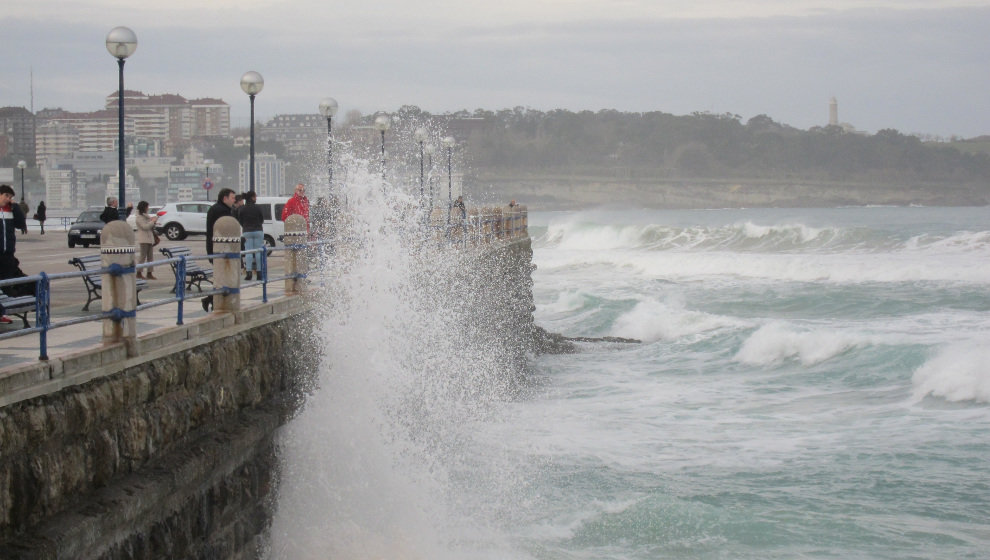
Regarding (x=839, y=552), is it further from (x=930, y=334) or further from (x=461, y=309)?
(x=930, y=334)

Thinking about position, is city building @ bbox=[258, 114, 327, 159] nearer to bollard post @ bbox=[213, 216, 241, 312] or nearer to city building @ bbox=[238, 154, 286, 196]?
city building @ bbox=[238, 154, 286, 196]

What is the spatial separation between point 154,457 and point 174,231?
87.0 feet

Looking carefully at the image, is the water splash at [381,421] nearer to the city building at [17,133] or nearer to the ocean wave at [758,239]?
the ocean wave at [758,239]

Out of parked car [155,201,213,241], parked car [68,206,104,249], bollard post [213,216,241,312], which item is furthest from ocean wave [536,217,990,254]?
bollard post [213,216,241,312]

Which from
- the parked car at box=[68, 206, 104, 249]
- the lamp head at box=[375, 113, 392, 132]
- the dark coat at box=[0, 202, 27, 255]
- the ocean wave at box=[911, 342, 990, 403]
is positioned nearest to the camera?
the dark coat at box=[0, 202, 27, 255]

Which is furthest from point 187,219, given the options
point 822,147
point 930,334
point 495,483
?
point 822,147

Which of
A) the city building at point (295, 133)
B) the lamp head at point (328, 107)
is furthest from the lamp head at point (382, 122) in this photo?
the city building at point (295, 133)

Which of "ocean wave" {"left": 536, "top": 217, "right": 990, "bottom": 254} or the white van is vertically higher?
the white van

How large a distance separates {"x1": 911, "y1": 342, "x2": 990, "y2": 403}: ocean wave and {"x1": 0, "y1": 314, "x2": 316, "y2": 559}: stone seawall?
11.8m

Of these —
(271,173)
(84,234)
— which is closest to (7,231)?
(84,234)

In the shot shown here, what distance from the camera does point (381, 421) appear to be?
11.5m

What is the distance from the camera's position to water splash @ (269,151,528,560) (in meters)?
10.4

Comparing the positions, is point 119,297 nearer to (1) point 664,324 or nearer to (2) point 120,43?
(2) point 120,43

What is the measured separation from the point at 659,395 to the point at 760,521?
7.50m
